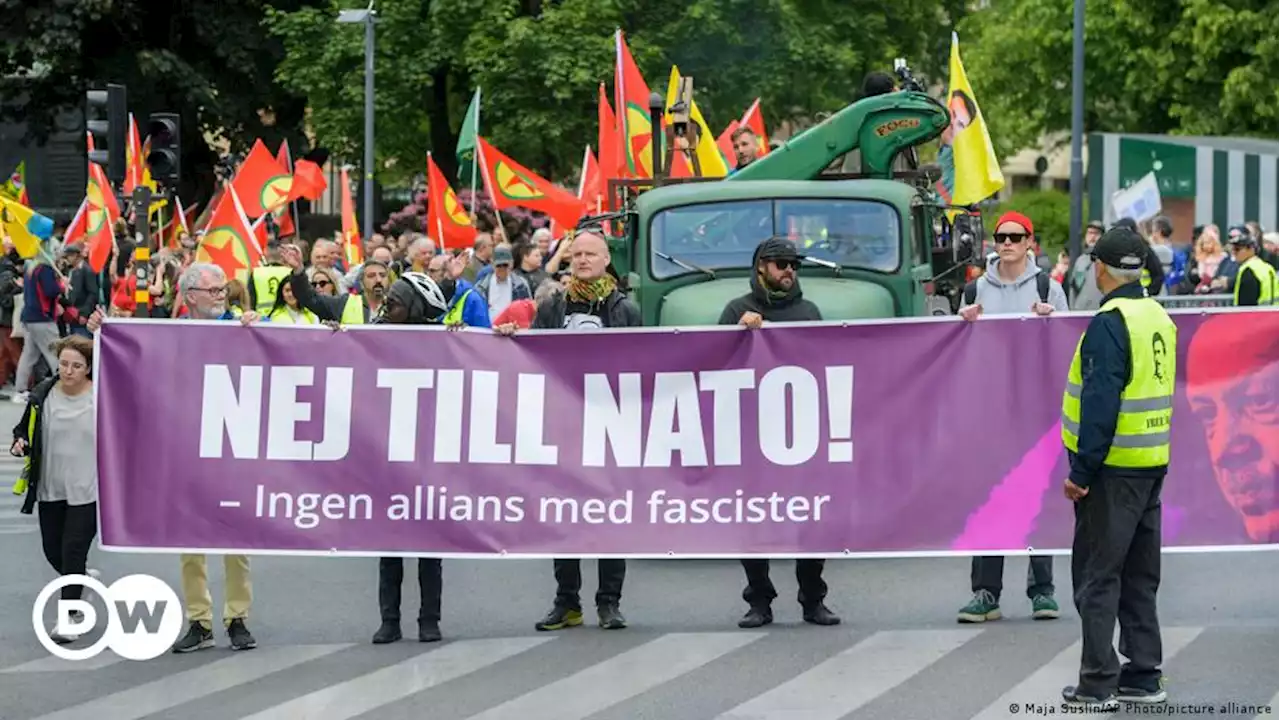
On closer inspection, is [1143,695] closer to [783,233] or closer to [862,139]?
[783,233]

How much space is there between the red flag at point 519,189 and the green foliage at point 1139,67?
22.8 metres

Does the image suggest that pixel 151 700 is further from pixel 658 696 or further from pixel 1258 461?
pixel 1258 461

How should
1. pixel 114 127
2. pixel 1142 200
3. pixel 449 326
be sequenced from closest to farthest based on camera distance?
pixel 449 326 < pixel 114 127 < pixel 1142 200

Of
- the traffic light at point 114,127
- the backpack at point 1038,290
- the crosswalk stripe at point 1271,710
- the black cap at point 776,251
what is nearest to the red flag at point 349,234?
the traffic light at point 114,127

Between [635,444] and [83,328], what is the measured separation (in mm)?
16969

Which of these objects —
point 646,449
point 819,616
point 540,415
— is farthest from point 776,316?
point 819,616

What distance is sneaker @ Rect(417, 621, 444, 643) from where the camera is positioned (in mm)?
11523

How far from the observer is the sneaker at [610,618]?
1185cm

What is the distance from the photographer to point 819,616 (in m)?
11.8

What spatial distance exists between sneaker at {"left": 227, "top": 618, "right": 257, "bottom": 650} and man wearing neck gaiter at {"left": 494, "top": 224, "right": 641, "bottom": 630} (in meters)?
1.39

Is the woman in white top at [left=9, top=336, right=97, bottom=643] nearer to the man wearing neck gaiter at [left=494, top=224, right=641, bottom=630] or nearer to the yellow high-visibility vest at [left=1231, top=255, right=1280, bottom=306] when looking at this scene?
the man wearing neck gaiter at [left=494, top=224, right=641, bottom=630]

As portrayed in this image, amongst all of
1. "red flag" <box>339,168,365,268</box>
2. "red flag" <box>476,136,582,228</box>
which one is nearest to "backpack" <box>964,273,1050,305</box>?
"red flag" <box>476,136,582,228</box>

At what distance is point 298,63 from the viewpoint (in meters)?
49.0

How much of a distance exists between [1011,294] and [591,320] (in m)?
2.15
